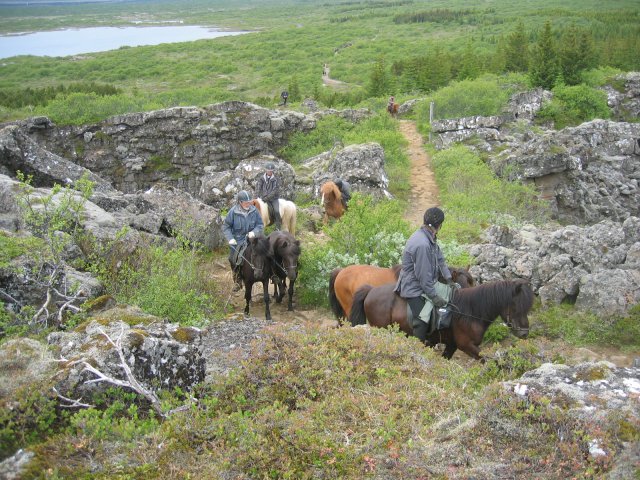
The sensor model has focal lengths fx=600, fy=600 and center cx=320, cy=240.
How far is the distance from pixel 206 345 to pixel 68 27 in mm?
135482

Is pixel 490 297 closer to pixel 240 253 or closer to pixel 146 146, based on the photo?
pixel 240 253

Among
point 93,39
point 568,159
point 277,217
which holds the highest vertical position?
point 93,39

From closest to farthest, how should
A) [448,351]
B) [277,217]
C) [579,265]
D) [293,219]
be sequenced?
[448,351] < [579,265] < [277,217] < [293,219]

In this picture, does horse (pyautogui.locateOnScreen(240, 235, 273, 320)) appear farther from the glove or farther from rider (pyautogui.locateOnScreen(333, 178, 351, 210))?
rider (pyautogui.locateOnScreen(333, 178, 351, 210))

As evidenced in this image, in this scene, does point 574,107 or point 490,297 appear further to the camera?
point 574,107

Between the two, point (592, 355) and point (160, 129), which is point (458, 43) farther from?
point (592, 355)

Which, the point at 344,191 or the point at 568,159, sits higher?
the point at 344,191

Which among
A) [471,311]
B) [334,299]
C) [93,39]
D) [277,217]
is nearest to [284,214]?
[277,217]

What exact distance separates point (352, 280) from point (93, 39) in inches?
4143

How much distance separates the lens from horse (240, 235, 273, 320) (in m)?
11.4

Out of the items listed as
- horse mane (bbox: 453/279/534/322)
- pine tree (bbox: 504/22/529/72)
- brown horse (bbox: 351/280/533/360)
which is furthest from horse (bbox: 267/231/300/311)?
pine tree (bbox: 504/22/529/72)

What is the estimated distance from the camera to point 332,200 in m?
15.9

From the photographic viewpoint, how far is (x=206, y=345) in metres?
7.74

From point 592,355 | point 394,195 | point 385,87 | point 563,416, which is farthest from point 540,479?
point 385,87
